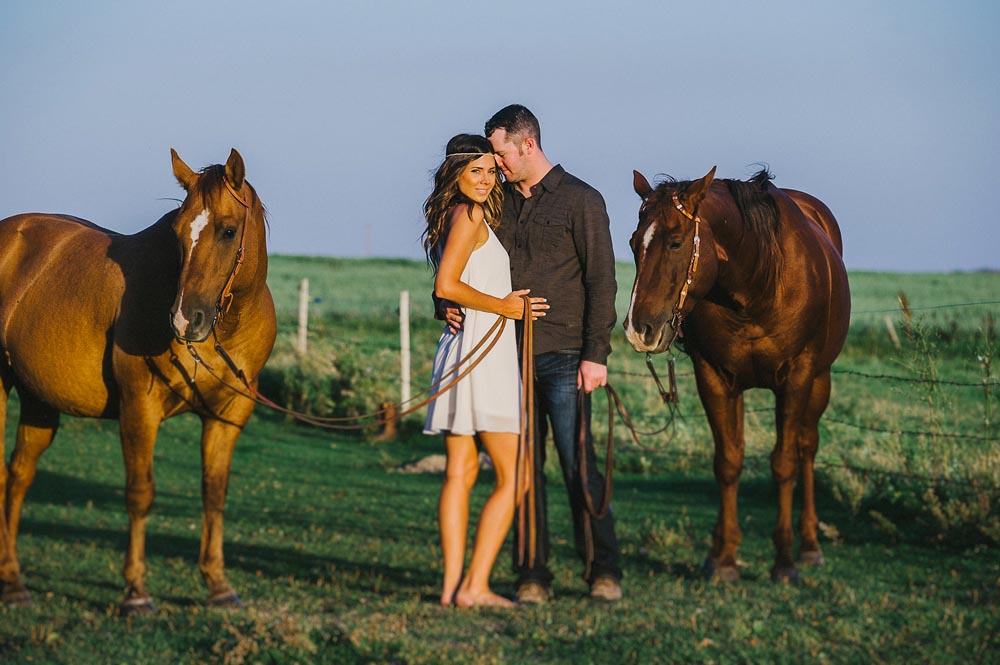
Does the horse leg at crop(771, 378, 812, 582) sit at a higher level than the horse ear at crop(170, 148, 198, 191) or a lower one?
lower

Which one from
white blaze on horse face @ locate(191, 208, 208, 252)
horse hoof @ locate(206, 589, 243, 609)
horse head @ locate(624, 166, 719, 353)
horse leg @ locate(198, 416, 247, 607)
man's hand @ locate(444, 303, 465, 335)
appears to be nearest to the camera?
white blaze on horse face @ locate(191, 208, 208, 252)

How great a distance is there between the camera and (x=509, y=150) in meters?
5.88

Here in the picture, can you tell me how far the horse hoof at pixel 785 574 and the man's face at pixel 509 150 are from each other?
9.43 ft

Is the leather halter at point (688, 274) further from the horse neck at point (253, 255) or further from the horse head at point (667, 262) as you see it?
the horse neck at point (253, 255)

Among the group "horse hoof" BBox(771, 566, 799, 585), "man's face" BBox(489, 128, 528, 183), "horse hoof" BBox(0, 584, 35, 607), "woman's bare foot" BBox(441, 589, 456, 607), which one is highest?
"man's face" BBox(489, 128, 528, 183)

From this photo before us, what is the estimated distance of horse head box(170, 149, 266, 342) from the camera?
5297mm

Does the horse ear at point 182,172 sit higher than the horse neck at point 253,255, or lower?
higher

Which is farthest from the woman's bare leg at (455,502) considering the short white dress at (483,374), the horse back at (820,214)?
the horse back at (820,214)

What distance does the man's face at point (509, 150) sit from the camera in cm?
586

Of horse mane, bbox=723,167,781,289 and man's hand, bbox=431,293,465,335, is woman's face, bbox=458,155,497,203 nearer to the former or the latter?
man's hand, bbox=431,293,465,335

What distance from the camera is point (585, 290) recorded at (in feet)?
19.6

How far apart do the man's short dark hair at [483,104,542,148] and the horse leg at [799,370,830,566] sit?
3.02 metres

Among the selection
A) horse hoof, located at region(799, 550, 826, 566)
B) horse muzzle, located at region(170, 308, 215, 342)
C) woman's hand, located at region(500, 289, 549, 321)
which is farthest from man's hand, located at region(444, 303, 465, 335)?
horse hoof, located at region(799, 550, 826, 566)

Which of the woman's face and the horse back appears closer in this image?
the woman's face
